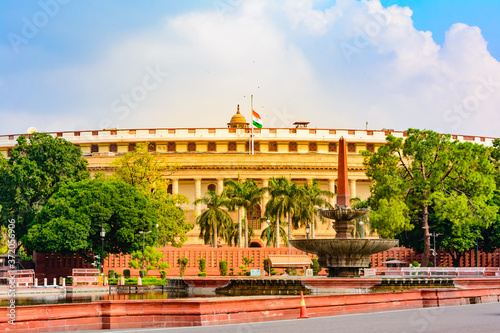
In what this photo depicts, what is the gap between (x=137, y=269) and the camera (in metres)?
60.8

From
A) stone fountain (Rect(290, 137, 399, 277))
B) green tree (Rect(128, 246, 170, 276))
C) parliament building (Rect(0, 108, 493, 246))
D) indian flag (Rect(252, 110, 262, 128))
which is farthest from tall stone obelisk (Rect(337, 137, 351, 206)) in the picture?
parliament building (Rect(0, 108, 493, 246))

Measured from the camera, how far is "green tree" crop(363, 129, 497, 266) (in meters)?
55.8

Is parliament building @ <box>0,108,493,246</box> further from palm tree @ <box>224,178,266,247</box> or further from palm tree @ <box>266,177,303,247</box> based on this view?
palm tree @ <box>266,177,303,247</box>

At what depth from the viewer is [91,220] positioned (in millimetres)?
56188

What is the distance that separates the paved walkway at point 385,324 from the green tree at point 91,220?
3706cm

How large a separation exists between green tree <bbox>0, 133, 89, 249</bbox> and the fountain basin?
1364 inches

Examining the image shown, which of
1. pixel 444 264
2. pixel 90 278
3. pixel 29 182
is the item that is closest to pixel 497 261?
pixel 444 264

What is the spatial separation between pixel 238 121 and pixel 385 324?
8149 centimetres

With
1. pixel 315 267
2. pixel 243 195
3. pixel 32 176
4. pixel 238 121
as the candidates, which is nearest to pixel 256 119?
pixel 243 195

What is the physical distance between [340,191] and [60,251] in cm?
2921

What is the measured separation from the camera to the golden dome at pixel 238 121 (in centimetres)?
9894

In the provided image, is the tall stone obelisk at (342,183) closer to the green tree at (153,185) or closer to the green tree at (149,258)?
the green tree at (149,258)

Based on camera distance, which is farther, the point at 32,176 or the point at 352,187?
the point at 352,187

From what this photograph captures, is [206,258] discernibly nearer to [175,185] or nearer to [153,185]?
[153,185]
